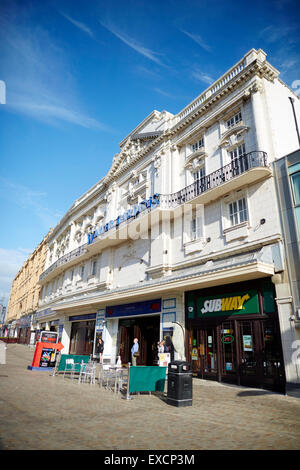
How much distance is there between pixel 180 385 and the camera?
24.4 feet

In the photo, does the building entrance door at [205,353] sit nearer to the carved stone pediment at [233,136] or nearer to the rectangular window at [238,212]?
the rectangular window at [238,212]

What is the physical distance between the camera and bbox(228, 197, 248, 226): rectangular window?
1382 centimetres

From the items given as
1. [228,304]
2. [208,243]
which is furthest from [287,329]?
[208,243]

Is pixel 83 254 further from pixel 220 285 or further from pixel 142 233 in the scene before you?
pixel 220 285

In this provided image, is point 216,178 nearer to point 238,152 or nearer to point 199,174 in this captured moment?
point 238,152

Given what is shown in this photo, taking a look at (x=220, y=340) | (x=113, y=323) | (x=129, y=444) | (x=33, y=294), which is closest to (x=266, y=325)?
(x=220, y=340)

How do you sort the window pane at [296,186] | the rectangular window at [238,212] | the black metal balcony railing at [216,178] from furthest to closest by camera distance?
the rectangular window at [238,212] < the black metal balcony railing at [216,178] < the window pane at [296,186]

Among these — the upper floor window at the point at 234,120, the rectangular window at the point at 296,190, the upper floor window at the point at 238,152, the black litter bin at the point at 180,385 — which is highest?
the upper floor window at the point at 234,120

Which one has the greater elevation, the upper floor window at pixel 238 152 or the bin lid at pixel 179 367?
the upper floor window at pixel 238 152

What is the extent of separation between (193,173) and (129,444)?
617 inches

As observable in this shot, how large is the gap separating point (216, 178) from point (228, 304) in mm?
6448

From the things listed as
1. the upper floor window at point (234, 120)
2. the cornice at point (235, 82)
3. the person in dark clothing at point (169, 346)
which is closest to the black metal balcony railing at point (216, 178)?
the upper floor window at point (234, 120)

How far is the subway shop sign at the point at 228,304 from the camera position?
38.9ft

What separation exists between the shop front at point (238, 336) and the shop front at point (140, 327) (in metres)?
3.13
